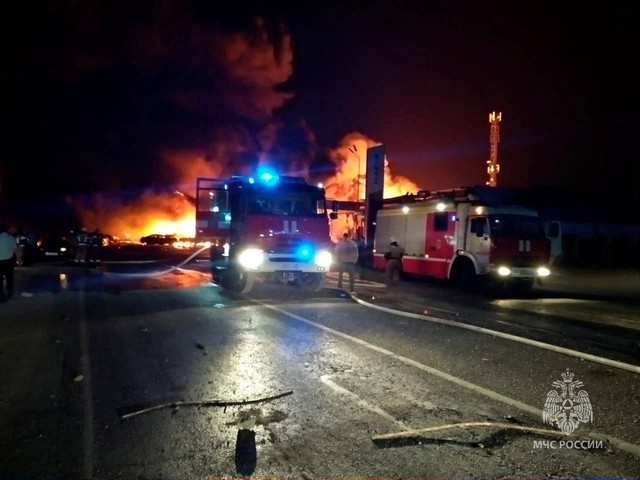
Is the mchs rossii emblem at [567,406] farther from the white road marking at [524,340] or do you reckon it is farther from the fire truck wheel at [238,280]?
the fire truck wheel at [238,280]

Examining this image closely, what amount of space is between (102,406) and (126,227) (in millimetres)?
45209

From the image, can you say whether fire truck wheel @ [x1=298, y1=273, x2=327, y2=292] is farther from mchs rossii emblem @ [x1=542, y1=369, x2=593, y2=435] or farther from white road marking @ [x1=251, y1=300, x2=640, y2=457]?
mchs rossii emblem @ [x1=542, y1=369, x2=593, y2=435]

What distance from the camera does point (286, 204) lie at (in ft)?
42.8

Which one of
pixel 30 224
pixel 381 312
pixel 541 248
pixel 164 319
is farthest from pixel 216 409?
pixel 30 224

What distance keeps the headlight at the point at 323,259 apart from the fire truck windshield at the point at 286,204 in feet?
3.07

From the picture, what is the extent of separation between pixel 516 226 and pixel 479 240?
1.08 meters

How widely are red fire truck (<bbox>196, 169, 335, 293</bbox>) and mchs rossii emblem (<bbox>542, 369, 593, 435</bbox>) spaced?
7627 millimetres

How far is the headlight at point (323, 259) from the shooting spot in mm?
13078

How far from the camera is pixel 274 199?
12984 millimetres

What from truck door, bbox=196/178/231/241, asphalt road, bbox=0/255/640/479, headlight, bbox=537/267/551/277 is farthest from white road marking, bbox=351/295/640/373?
headlight, bbox=537/267/551/277

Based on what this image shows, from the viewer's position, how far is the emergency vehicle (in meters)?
14.8

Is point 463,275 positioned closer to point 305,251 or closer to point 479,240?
point 479,240

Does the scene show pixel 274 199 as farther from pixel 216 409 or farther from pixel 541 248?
pixel 216 409

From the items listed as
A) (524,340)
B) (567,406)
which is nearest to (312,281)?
(524,340)
